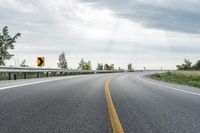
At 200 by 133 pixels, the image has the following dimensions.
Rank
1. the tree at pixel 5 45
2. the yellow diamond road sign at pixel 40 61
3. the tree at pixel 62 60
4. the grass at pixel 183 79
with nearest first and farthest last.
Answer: the grass at pixel 183 79 < the yellow diamond road sign at pixel 40 61 < the tree at pixel 5 45 < the tree at pixel 62 60

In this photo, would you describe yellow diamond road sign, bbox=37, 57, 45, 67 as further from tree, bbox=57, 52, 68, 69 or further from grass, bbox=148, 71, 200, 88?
tree, bbox=57, 52, 68, 69

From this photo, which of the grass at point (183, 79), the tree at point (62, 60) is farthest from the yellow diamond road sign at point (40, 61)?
the tree at point (62, 60)

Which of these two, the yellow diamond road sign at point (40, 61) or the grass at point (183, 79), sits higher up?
the yellow diamond road sign at point (40, 61)

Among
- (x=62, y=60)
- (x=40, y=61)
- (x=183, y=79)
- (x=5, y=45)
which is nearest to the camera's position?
(x=183, y=79)

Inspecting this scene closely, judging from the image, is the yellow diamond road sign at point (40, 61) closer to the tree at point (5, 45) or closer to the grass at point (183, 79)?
the grass at point (183, 79)

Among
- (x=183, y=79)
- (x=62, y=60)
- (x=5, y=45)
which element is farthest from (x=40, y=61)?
(x=62, y=60)

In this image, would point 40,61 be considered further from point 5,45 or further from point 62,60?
point 62,60

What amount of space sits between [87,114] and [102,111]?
0.67m

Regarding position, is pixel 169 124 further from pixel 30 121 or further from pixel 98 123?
pixel 30 121

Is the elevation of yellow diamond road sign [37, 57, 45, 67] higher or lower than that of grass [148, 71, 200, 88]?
higher

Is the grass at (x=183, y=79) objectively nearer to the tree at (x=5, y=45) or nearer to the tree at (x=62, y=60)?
the tree at (x=5, y=45)

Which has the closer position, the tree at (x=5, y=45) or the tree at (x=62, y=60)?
the tree at (x=5, y=45)

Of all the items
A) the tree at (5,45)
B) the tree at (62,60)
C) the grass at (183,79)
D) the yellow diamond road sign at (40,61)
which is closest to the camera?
the grass at (183,79)

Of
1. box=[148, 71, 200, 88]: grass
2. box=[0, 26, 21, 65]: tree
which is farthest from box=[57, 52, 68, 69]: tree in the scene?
box=[148, 71, 200, 88]: grass
